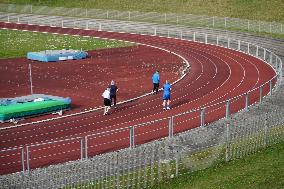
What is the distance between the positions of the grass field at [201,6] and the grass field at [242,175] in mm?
54649

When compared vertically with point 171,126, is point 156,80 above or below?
above

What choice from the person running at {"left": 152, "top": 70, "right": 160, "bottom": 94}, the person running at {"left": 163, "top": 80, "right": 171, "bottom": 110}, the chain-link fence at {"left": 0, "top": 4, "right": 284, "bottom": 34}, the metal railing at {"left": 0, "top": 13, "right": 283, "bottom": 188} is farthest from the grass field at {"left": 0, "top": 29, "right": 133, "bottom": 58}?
the metal railing at {"left": 0, "top": 13, "right": 283, "bottom": 188}

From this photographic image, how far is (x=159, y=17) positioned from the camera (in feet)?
262

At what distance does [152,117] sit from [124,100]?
4.72 metres

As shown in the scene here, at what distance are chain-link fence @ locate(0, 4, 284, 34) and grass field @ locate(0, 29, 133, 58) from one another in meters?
15.0

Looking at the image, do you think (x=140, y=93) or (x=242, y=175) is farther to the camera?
(x=140, y=93)

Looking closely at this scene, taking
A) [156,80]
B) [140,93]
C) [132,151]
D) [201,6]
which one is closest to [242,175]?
[132,151]

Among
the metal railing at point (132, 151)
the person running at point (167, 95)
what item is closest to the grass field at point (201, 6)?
the person running at point (167, 95)

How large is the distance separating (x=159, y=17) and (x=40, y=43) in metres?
22.1

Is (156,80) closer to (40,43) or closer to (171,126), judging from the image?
(171,126)

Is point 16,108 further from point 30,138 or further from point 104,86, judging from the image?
point 104,86

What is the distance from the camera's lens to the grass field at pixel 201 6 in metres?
80.1

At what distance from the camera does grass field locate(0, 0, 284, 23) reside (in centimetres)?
8012

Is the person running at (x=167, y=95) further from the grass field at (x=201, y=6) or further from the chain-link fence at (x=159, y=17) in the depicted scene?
the grass field at (x=201, y=6)
